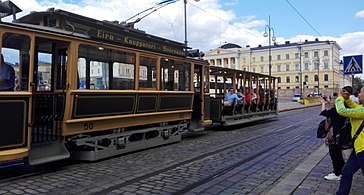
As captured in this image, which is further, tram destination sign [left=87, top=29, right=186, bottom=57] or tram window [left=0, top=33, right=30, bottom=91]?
tram destination sign [left=87, top=29, right=186, bottom=57]

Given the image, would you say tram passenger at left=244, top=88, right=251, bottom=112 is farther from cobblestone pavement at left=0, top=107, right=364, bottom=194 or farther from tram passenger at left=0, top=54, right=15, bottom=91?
tram passenger at left=0, top=54, right=15, bottom=91

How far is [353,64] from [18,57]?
827 centimetres

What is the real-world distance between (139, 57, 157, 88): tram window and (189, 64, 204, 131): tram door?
3028 millimetres

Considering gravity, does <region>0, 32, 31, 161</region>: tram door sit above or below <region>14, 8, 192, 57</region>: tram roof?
below

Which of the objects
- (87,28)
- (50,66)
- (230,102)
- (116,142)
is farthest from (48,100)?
(230,102)

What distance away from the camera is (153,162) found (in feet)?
24.6

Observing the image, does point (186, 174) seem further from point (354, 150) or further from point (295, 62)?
point (295, 62)

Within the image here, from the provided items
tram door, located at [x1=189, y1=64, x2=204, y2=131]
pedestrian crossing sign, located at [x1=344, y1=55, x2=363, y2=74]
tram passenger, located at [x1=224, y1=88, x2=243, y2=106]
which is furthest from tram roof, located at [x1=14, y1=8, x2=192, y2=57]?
tram passenger, located at [x1=224, y1=88, x2=243, y2=106]

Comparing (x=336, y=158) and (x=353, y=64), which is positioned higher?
(x=353, y=64)

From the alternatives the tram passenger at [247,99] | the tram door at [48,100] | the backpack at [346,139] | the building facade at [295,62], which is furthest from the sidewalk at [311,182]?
the building facade at [295,62]

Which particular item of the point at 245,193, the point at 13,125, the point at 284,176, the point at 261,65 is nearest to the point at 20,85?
the point at 13,125

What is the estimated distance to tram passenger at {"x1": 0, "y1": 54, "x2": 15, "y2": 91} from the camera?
5820 millimetres

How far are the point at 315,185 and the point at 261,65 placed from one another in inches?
4009

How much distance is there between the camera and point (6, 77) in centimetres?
588
